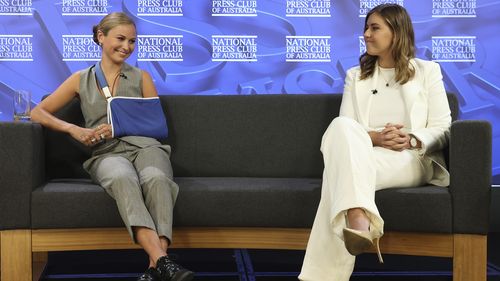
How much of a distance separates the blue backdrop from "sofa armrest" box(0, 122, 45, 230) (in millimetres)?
1347

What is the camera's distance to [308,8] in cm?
402

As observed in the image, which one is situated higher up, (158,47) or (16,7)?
(16,7)

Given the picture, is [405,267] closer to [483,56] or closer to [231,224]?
[231,224]

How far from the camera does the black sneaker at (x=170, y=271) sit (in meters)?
2.33

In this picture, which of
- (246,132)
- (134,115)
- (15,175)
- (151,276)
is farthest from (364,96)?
(15,175)

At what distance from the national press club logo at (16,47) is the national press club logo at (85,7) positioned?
26 cm

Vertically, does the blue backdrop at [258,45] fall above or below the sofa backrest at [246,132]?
above

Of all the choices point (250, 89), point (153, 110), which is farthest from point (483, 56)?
point (153, 110)

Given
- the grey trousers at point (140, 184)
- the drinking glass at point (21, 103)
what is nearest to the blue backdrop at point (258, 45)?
the drinking glass at point (21, 103)

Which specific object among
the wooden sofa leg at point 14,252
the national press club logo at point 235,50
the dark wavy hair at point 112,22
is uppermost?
the dark wavy hair at point 112,22

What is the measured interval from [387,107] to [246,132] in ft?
2.27

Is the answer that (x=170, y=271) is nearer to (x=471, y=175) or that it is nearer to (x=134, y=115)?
(x=134, y=115)

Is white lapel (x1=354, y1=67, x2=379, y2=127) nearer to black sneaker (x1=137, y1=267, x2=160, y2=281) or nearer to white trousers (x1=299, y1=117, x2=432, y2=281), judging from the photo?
white trousers (x1=299, y1=117, x2=432, y2=281)

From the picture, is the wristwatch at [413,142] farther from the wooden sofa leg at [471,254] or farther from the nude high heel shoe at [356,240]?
the nude high heel shoe at [356,240]
